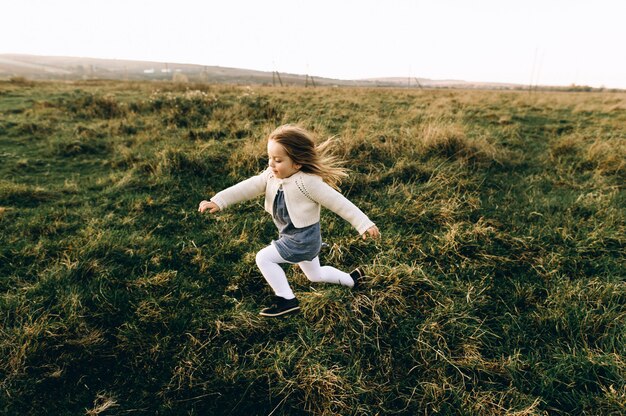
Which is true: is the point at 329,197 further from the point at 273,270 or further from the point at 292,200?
the point at 273,270

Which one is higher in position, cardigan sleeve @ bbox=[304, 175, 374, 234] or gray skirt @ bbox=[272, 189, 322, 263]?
cardigan sleeve @ bbox=[304, 175, 374, 234]

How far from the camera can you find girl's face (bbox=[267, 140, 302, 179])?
6.91 ft

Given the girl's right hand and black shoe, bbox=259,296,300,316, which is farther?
black shoe, bbox=259,296,300,316

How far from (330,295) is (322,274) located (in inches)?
6.5

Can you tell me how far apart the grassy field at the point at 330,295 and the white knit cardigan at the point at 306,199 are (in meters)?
0.64

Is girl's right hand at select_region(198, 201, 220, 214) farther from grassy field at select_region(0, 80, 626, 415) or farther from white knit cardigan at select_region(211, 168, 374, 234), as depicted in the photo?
grassy field at select_region(0, 80, 626, 415)

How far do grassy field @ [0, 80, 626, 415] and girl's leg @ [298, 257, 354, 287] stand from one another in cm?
8

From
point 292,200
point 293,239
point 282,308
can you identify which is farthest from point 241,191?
point 282,308

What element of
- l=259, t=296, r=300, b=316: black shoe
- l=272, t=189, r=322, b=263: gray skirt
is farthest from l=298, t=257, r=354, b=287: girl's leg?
l=259, t=296, r=300, b=316: black shoe

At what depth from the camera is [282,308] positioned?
231 centimetres

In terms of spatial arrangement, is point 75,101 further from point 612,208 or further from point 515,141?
point 612,208

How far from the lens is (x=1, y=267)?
9.18ft

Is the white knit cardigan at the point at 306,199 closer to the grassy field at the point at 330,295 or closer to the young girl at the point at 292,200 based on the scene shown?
the young girl at the point at 292,200

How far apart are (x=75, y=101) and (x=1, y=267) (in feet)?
31.0
